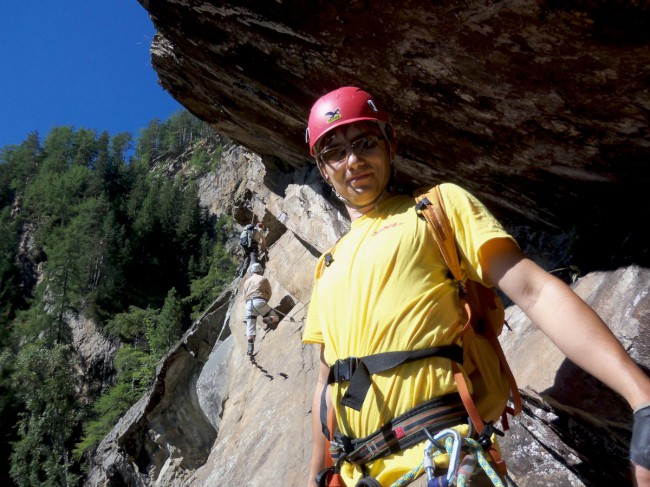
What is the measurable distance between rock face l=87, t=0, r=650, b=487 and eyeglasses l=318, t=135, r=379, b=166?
1924 mm

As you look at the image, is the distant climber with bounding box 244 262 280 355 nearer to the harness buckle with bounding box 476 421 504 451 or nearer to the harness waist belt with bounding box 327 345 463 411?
the harness waist belt with bounding box 327 345 463 411

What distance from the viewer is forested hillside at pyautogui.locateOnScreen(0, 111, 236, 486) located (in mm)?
33000

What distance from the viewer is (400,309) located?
2.14 metres

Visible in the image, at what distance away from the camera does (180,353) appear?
15.2 metres

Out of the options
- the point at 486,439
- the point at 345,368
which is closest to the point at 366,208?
the point at 345,368

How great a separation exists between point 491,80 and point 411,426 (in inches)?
139

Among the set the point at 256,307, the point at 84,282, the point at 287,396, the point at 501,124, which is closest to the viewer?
the point at 501,124

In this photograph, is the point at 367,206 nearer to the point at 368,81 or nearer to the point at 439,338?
the point at 439,338

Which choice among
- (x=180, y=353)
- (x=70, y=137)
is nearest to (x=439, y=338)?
(x=180, y=353)

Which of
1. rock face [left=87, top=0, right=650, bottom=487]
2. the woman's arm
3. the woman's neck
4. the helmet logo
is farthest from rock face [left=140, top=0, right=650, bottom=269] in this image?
the woman's arm

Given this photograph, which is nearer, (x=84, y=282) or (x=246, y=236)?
(x=246, y=236)

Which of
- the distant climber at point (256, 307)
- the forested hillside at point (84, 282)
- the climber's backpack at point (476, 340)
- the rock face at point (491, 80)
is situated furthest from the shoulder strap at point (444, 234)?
the forested hillside at point (84, 282)

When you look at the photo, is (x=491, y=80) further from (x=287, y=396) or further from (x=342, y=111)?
(x=287, y=396)

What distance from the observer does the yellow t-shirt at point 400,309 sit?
2066mm
